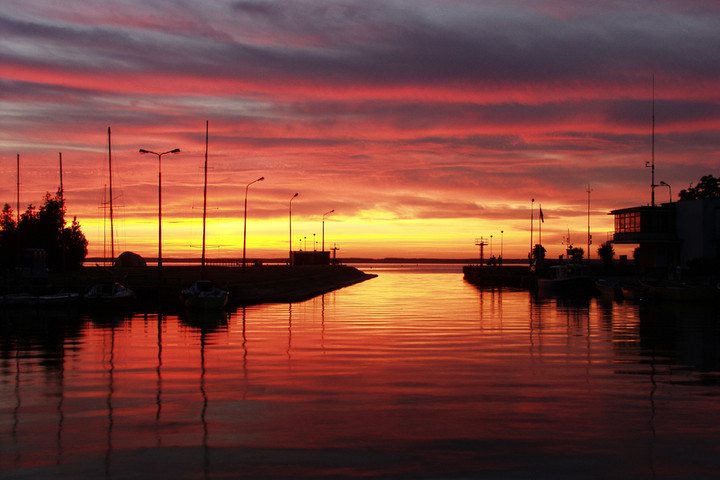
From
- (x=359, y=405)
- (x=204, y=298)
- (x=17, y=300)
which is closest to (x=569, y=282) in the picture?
(x=204, y=298)

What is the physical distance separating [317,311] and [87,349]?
88.7 ft

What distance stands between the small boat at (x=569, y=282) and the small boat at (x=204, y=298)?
168ft

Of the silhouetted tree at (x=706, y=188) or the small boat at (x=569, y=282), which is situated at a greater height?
the silhouetted tree at (x=706, y=188)

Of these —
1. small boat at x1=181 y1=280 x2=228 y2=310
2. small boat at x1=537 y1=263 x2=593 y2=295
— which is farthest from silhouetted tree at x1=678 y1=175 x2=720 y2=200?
small boat at x1=181 y1=280 x2=228 y2=310

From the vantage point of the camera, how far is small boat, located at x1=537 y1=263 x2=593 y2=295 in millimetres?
92125

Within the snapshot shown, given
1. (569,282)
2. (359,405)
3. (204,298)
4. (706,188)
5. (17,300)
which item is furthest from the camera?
(706,188)

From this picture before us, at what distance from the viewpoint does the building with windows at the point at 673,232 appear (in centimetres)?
9725

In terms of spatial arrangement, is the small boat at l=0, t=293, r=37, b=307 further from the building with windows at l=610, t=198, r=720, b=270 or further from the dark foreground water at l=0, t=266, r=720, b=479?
the building with windows at l=610, t=198, r=720, b=270

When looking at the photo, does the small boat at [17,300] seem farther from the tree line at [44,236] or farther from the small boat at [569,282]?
the small boat at [569,282]

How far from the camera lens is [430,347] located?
32062mm

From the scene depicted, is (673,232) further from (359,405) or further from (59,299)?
(359,405)

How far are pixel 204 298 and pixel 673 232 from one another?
76.4 metres

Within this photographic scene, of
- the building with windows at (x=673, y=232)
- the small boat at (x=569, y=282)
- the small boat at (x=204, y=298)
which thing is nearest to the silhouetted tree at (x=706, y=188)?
the building with windows at (x=673, y=232)

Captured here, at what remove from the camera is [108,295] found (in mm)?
61219
